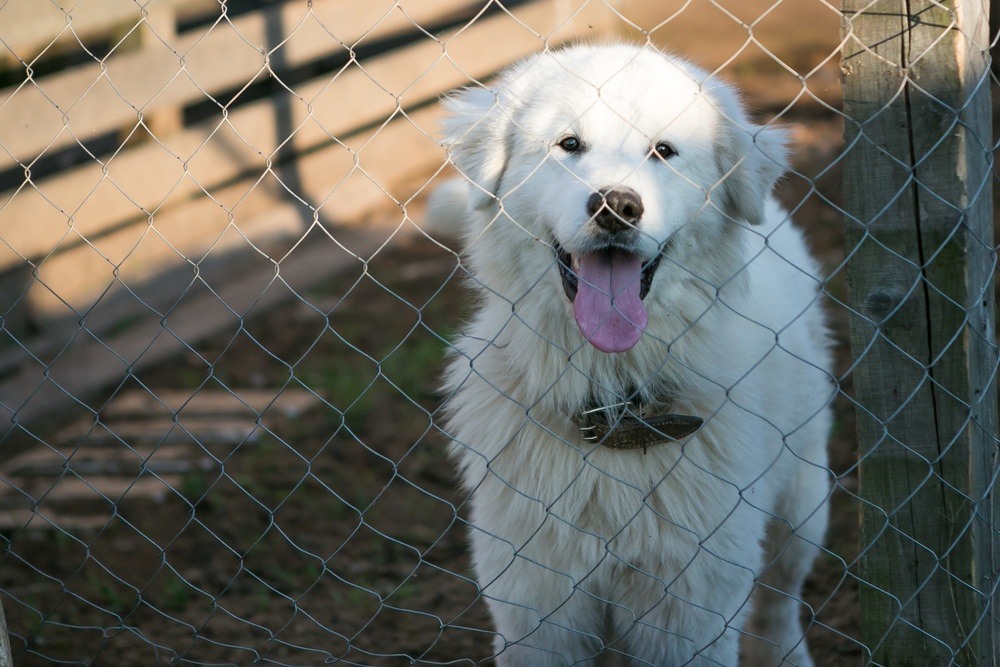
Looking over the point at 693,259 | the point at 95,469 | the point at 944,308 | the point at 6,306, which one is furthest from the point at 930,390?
the point at 6,306

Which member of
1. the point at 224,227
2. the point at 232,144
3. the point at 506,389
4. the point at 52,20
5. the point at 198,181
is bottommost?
the point at 224,227

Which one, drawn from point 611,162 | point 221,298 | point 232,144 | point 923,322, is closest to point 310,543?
point 221,298

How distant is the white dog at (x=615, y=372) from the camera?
2279mm

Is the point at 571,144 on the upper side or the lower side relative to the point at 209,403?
upper

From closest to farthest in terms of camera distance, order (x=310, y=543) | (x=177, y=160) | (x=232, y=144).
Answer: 1. (x=310, y=543)
2. (x=177, y=160)
3. (x=232, y=144)

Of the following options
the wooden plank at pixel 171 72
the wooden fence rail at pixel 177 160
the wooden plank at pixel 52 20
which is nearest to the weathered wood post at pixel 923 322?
the wooden fence rail at pixel 177 160

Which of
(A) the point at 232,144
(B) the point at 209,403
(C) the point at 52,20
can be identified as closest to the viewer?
(B) the point at 209,403

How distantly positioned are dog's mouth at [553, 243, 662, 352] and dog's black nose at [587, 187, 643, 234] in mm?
117

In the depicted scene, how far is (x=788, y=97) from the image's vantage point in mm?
7594

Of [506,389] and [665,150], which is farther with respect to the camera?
[506,389]

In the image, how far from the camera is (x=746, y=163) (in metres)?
2.40

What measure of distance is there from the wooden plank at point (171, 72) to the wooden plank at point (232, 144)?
21cm

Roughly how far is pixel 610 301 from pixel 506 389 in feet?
1.30

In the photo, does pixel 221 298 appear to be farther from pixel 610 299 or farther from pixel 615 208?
pixel 615 208
